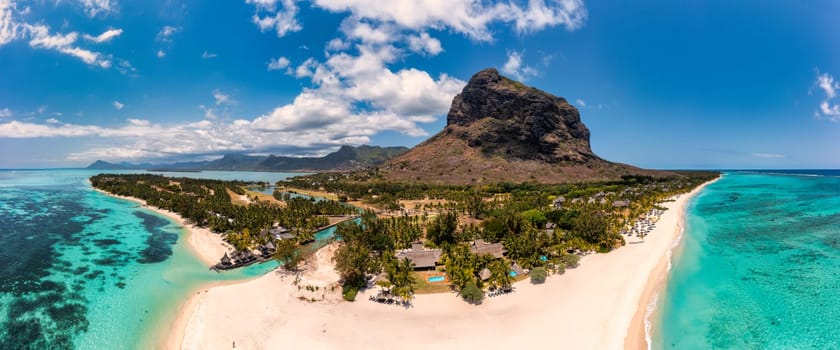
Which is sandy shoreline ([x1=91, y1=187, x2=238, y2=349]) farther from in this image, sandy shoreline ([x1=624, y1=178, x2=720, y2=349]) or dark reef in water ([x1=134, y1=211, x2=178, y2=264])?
sandy shoreline ([x1=624, y1=178, x2=720, y2=349])

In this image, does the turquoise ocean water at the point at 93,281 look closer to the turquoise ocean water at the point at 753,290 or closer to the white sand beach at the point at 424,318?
the white sand beach at the point at 424,318

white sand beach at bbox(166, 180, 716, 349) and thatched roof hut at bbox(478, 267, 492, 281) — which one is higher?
thatched roof hut at bbox(478, 267, 492, 281)

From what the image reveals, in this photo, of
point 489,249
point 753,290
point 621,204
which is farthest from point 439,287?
point 621,204

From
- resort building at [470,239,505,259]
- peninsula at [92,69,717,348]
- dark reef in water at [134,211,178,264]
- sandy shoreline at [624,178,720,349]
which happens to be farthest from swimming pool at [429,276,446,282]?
dark reef in water at [134,211,178,264]

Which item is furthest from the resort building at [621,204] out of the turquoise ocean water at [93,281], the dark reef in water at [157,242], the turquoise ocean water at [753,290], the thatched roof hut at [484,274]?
the dark reef in water at [157,242]

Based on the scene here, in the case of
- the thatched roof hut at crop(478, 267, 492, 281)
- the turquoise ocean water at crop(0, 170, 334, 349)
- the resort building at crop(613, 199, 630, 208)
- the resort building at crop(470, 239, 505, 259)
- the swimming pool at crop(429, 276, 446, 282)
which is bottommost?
the turquoise ocean water at crop(0, 170, 334, 349)

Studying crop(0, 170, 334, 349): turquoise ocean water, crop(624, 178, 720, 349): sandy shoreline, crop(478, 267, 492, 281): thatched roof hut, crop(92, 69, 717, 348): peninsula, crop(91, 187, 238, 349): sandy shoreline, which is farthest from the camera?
crop(478, 267, 492, 281): thatched roof hut
